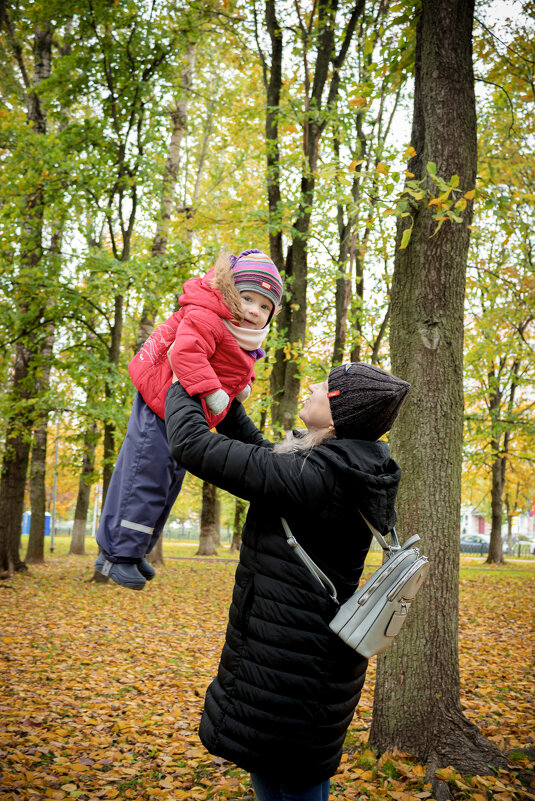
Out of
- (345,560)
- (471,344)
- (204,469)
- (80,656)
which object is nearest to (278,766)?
(345,560)

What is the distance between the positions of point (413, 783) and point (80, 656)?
14.6 feet

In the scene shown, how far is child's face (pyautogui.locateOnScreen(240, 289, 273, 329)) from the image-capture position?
2.17 meters

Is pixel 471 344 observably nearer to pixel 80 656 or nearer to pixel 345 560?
pixel 80 656

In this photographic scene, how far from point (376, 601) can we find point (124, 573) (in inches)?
32.9

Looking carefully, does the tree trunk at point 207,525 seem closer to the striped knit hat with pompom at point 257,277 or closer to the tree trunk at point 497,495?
the tree trunk at point 497,495

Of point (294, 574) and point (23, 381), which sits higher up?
point (23, 381)

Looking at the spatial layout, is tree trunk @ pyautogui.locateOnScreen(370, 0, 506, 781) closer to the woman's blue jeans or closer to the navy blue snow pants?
the woman's blue jeans

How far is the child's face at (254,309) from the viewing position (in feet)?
7.11

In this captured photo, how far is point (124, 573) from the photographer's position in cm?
199

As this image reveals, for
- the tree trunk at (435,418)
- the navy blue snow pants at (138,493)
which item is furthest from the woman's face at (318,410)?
the tree trunk at (435,418)

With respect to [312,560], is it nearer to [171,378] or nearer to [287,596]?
[287,596]

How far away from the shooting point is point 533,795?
3.61m

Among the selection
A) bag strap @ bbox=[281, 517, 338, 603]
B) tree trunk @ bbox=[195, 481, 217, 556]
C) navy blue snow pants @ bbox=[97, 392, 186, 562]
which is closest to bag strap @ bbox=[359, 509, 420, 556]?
bag strap @ bbox=[281, 517, 338, 603]

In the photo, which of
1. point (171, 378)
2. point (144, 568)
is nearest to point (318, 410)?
point (171, 378)
